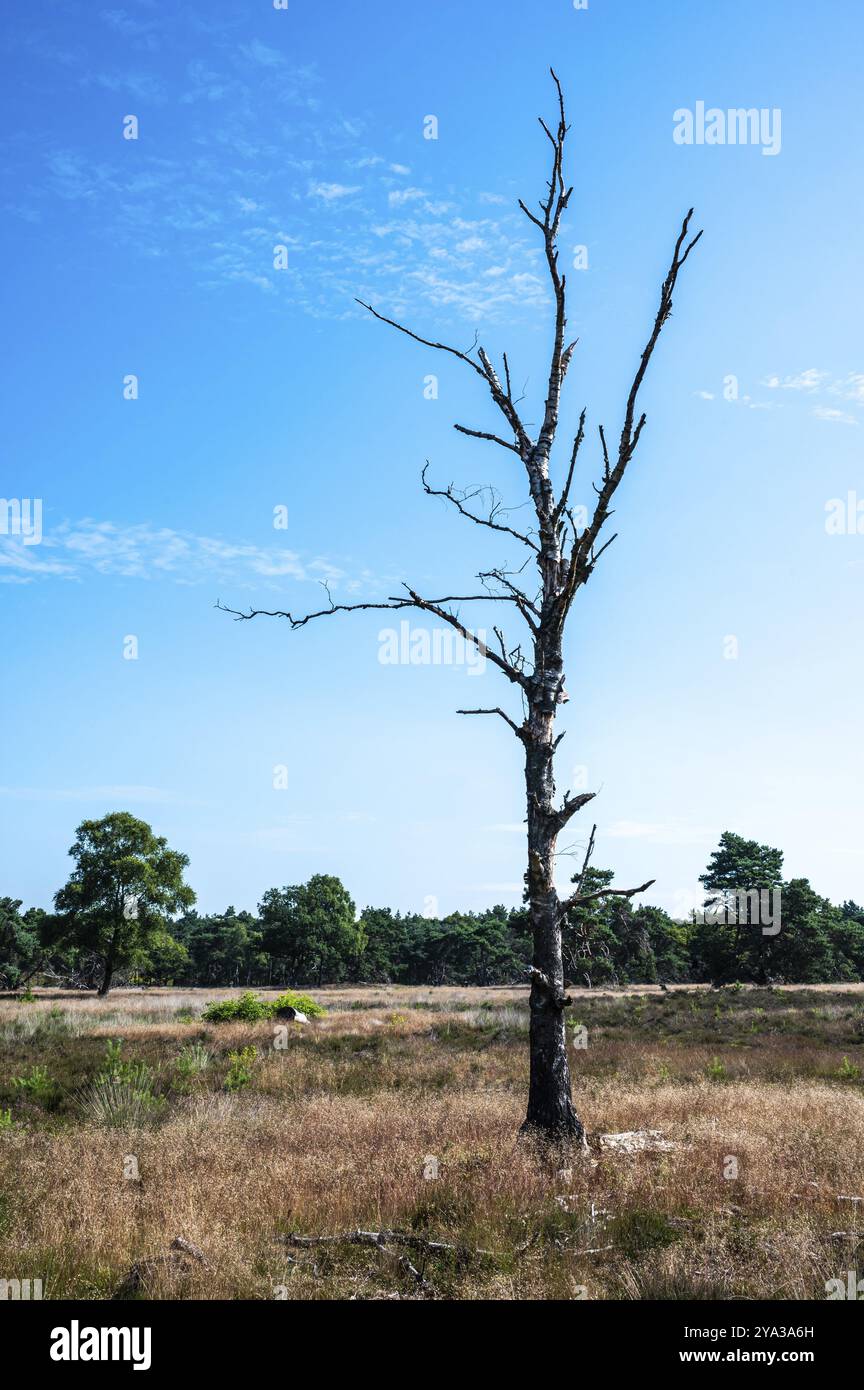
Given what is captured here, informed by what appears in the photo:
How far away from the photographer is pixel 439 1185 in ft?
22.5

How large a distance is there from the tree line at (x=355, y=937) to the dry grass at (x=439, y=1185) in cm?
242

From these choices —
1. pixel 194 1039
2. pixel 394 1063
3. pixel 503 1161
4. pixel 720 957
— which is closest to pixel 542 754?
pixel 503 1161

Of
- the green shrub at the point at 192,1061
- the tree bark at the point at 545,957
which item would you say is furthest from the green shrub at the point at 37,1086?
the tree bark at the point at 545,957

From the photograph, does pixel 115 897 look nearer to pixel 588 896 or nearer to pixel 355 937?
pixel 355 937

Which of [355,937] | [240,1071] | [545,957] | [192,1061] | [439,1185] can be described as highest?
[545,957]

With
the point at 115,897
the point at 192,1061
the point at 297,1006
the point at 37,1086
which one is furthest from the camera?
the point at 115,897

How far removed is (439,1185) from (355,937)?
68458 mm

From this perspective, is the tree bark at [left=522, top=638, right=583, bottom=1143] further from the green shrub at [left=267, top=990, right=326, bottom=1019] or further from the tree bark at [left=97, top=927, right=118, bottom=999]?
the tree bark at [left=97, top=927, right=118, bottom=999]

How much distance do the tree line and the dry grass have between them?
7.94ft

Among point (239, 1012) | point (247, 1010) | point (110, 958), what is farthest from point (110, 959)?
point (247, 1010)

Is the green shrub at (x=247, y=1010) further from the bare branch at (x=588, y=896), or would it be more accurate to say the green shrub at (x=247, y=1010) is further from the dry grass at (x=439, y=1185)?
the bare branch at (x=588, y=896)

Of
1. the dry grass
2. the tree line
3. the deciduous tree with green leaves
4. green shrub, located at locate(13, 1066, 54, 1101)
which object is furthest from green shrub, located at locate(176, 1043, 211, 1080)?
the deciduous tree with green leaves
